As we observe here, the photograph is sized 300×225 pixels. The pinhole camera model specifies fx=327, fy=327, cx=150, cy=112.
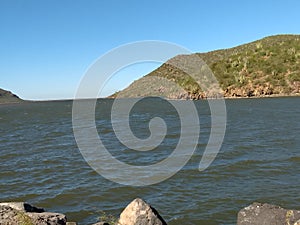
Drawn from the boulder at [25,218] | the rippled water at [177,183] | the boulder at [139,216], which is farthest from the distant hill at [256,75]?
the boulder at [25,218]

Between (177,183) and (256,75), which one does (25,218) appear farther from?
(256,75)

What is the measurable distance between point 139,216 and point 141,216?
0.19 ft

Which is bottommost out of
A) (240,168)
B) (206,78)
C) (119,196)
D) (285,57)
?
(119,196)

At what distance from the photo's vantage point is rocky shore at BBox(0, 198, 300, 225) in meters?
8.13

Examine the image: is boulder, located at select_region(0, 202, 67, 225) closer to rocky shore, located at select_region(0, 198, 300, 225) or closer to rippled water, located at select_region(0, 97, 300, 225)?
rocky shore, located at select_region(0, 198, 300, 225)

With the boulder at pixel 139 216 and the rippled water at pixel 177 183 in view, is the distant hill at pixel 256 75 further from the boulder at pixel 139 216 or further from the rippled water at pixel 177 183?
the boulder at pixel 139 216

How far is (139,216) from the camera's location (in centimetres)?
889

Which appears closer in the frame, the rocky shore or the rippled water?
the rocky shore

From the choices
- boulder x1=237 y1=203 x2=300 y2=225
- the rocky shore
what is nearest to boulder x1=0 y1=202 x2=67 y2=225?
the rocky shore

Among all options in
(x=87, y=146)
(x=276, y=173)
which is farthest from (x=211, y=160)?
(x=87, y=146)

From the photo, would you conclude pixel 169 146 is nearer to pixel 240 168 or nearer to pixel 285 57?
pixel 240 168

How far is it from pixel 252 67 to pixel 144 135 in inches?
2344

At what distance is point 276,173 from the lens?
1455 centimetres

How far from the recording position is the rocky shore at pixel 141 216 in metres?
8.13
